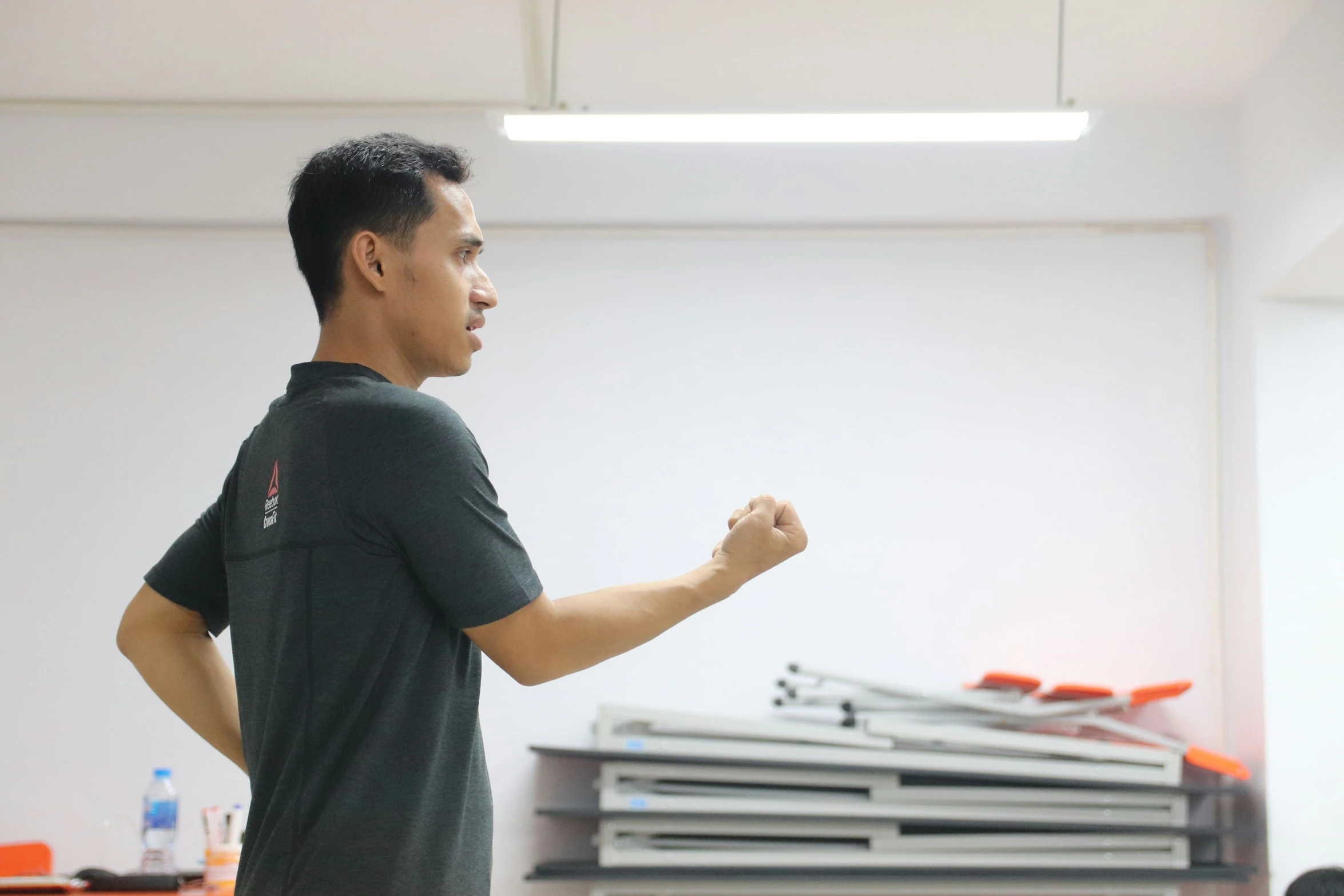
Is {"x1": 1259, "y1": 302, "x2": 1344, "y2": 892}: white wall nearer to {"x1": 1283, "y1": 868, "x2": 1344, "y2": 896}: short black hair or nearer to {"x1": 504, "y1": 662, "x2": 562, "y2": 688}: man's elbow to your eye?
{"x1": 1283, "y1": 868, "x2": 1344, "y2": 896}: short black hair

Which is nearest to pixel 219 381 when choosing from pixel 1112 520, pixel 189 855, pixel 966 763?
pixel 189 855

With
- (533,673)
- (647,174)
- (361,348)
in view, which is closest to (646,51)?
(647,174)

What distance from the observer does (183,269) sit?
394 centimetres

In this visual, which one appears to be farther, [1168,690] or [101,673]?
[101,673]

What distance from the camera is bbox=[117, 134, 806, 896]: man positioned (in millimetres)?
989

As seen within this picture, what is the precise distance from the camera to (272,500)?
1.08m

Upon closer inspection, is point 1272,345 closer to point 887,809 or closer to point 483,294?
point 887,809

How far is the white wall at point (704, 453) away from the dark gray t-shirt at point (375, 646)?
2634 mm

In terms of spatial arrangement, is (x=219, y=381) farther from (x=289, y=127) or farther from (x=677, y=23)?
(x=677, y=23)

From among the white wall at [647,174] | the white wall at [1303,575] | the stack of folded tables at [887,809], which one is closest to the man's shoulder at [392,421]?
the stack of folded tables at [887,809]

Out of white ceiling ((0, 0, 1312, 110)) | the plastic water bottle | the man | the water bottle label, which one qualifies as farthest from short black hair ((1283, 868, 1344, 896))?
the water bottle label

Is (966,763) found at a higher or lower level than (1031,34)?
lower

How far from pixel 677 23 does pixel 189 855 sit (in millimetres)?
2847

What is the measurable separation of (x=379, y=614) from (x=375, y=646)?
27 millimetres
